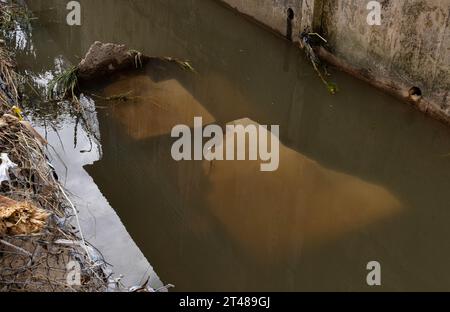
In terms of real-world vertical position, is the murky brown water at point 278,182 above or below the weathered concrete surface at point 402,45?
below

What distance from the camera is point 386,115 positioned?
18.6 ft

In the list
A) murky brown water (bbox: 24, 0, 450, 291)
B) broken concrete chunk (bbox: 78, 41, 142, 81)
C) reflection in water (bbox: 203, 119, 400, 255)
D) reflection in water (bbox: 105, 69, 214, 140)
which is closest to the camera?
murky brown water (bbox: 24, 0, 450, 291)

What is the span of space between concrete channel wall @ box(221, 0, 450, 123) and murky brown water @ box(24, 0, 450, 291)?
8.3 inches

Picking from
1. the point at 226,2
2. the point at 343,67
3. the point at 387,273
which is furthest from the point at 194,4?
the point at 387,273

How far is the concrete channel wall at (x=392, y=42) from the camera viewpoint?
5211 millimetres

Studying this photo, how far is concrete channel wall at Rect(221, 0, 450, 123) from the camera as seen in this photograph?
521cm

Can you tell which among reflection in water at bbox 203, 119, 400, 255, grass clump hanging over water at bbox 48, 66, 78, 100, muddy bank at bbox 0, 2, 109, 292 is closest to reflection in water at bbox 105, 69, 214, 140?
grass clump hanging over water at bbox 48, 66, 78, 100

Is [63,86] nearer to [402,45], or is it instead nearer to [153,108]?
[153,108]

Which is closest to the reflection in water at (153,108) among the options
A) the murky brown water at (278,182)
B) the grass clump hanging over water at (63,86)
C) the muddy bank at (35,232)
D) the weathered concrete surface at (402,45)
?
the murky brown water at (278,182)

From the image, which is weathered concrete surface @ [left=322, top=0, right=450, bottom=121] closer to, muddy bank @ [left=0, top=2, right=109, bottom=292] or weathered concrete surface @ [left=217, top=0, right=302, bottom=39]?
weathered concrete surface @ [left=217, top=0, right=302, bottom=39]

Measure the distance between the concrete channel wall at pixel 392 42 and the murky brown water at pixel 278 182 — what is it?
0.69 feet

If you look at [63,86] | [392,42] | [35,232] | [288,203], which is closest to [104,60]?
[63,86]

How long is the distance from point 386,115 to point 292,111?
41.1 inches

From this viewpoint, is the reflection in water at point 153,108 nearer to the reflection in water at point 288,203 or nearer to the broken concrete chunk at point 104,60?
the broken concrete chunk at point 104,60
